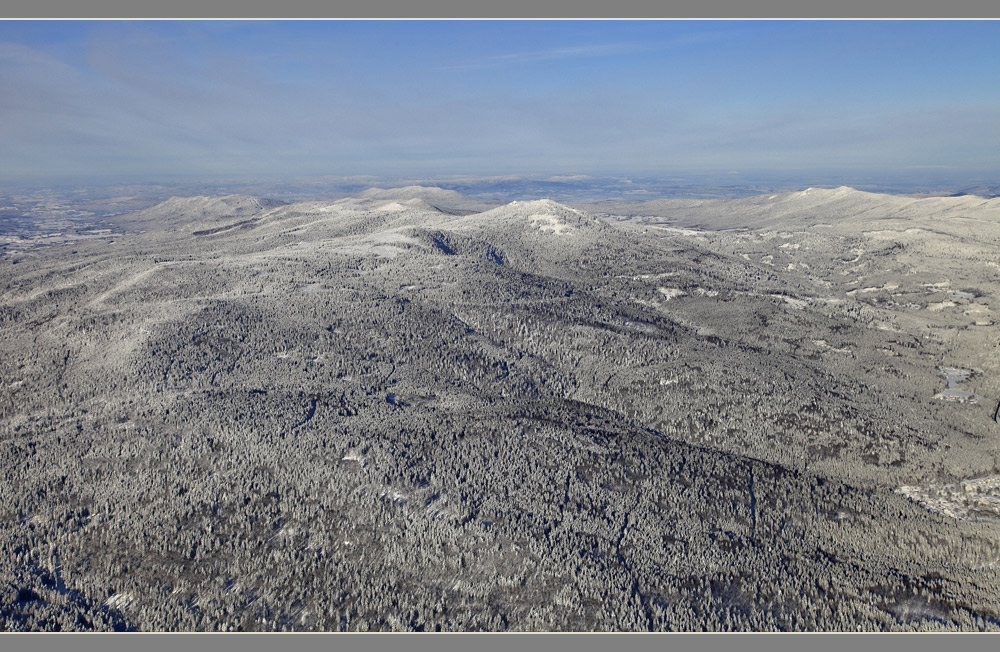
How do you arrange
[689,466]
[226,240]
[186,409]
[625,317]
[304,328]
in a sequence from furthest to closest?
[226,240] < [625,317] < [304,328] < [186,409] < [689,466]

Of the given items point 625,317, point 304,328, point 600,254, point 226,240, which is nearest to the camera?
point 304,328

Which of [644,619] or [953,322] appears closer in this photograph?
[644,619]

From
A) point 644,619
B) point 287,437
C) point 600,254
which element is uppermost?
point 600,254

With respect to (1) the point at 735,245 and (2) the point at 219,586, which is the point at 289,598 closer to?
(2) the point at 219,586

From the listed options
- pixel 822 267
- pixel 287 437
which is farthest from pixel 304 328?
pixel 822 267

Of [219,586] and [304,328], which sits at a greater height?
[304,328]

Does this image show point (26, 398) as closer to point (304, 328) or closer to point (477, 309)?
point (304, 328)

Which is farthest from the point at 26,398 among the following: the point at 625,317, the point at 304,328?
Answer: the point at 625,317
